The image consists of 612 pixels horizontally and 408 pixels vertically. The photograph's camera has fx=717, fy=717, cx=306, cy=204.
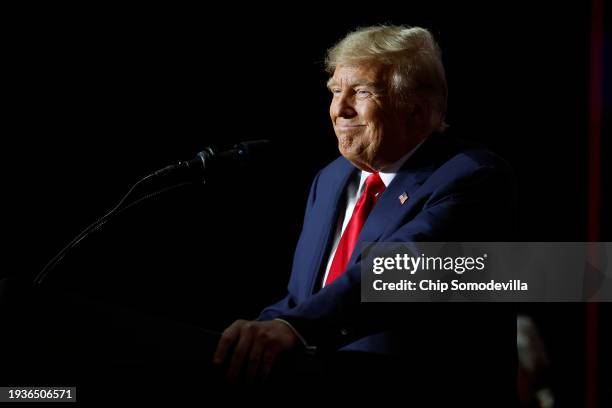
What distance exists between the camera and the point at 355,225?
1887 mm

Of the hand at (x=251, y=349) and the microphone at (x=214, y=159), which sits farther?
the microphone at (x=214, y=159)

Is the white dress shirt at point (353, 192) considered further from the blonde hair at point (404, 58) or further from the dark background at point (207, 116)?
the dark background at point (207, 116)

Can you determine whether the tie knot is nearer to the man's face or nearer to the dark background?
the man's face

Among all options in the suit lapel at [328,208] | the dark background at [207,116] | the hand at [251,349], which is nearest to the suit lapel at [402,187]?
the suit lapel at [328,208]

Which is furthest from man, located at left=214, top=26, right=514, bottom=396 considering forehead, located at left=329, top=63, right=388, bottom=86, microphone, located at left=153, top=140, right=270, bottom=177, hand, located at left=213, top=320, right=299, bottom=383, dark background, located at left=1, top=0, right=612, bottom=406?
dark background, located at left=1, top=0, right=612, bottom=406

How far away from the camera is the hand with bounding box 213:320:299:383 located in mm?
1188

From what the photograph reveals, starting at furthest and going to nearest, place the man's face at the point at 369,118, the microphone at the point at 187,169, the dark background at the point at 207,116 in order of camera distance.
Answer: the dark background at the point at 207,116 → the man's face at the point at 369,118 → the microphone at the point at 187,169

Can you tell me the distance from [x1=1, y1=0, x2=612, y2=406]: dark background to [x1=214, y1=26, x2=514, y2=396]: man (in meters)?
0.46

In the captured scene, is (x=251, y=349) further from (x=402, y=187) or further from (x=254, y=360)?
(x=402, y=187)

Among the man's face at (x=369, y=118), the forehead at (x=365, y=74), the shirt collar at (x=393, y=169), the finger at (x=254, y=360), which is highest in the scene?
the forehead at (x=365, y=74)

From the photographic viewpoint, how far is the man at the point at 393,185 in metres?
1.62

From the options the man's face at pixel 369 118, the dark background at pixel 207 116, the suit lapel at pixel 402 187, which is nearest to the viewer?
the suit lapel at pixel 402 187

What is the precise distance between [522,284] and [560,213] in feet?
4.01

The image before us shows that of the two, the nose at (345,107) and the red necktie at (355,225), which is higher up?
the nose at (345,107)
